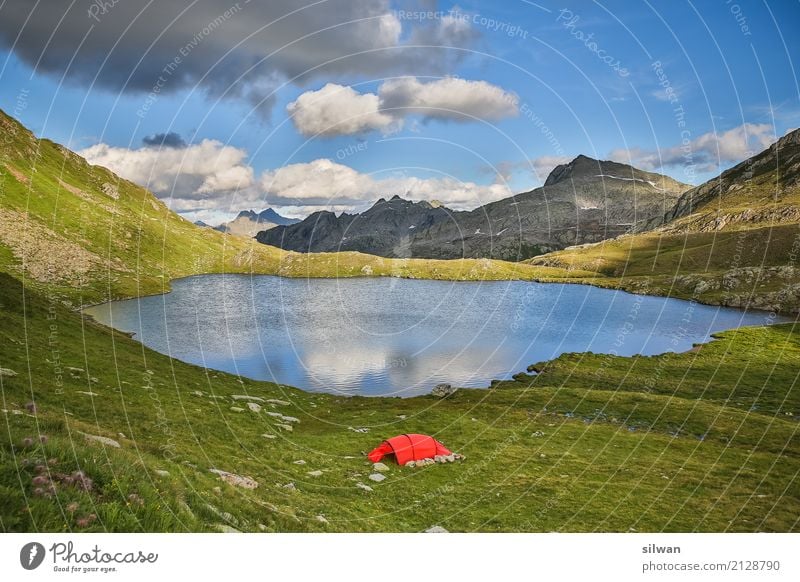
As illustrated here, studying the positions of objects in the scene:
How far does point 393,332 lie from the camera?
8812 centimetres

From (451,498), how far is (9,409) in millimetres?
17717

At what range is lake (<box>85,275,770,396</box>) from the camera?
6069cm

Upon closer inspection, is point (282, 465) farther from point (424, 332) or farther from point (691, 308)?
point (691, 308)

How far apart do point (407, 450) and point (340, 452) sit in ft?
14.8

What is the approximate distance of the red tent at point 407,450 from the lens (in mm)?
25156

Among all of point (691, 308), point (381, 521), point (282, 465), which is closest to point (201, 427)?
point (282, 465)

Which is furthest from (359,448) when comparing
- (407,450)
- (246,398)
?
(246,398)

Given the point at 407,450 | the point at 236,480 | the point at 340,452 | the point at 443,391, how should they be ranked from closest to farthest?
the point at 236,480 < the point at 407,450 < the point at 340,452 < the point at 443,391

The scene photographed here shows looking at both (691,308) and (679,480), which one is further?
(691,308)

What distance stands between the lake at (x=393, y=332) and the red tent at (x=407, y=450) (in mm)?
24886

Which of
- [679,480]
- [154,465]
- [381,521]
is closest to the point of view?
[154,465]

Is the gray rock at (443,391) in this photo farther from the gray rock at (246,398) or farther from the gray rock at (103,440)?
the gray rock at (103,440)

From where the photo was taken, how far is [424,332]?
8906 cm

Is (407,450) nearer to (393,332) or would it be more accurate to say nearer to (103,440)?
(103,440)
